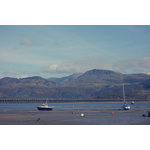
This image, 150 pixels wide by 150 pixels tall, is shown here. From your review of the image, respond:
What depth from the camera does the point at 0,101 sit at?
15062cm

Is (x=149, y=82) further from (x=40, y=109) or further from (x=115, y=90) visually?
(x=40, y=109)

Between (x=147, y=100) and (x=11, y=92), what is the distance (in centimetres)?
8740

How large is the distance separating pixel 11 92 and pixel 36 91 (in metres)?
16.6

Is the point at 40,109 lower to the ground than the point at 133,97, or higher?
lower

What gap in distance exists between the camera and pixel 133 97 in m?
172
